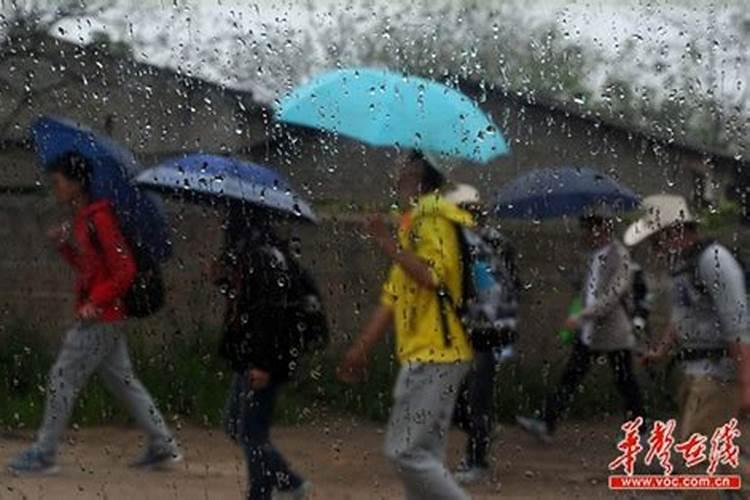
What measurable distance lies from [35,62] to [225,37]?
1.42 feet

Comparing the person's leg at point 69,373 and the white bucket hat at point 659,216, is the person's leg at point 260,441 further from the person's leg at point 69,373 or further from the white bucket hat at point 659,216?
the white bucket hat at point 659,216

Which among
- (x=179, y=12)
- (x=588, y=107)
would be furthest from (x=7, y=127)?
(x=588, y=107)

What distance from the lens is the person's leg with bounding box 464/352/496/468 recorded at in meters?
5.26

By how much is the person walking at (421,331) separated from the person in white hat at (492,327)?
0.10 feet

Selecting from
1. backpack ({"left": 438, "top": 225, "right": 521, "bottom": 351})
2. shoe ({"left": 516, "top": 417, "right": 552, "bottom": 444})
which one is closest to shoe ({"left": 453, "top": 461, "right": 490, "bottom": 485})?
shoe ({"left": 516, "top": 417, "right": 552, "bottom": 444})

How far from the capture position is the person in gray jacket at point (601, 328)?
521 centimetres

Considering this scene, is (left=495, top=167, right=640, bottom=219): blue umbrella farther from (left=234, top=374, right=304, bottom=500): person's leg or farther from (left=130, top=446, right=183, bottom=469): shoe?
(left=130, top=446, right=183, bottom=469): shoe

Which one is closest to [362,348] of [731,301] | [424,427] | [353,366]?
[353,366]

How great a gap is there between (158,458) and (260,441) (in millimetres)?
234

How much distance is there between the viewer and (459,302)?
5.30m

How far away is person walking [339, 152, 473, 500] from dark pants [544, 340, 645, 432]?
23 cm

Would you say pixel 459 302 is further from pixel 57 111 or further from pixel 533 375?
Answer: pixel 57 111

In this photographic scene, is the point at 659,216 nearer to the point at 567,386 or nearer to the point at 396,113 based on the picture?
the point at 567,386

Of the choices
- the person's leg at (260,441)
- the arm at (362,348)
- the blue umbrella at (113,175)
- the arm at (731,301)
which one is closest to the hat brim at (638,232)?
the arm at (731,301)
